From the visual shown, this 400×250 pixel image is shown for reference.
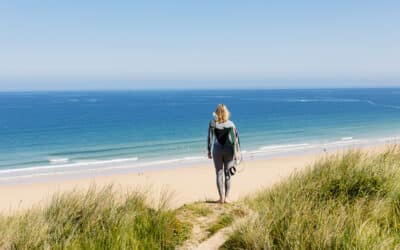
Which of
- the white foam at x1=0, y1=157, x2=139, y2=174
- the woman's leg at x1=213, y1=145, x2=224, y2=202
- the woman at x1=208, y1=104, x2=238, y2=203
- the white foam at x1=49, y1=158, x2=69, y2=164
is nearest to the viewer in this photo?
the woman at x1=208, y1=104, x2=238, y2=203

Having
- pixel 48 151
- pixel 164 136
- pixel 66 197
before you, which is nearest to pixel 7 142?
pixel 48 151

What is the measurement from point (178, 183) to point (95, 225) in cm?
1080

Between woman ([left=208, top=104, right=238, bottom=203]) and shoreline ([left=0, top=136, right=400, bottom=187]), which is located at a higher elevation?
woman ([left=208, top=104, right=238, bottom=203])

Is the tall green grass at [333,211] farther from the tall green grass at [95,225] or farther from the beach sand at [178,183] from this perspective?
the beach sand at [178,183]

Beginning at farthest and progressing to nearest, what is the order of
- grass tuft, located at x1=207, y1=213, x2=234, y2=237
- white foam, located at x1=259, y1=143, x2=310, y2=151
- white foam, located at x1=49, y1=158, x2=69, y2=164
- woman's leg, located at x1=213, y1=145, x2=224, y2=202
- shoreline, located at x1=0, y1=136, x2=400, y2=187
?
1. white foam, located at x1=259, y1=143, x2=310, y2=151
2. white foam, located at x1=49, y1=158, x2=69, y2=164
3. shoreline, located at x1=0, y1=136, x2=400, y2=187
4. woman's leg, located at x1=213, y1=145, x2=224, y2=202
5. grass tuft, located at x1=207, y1=213, x2=234, y2=237

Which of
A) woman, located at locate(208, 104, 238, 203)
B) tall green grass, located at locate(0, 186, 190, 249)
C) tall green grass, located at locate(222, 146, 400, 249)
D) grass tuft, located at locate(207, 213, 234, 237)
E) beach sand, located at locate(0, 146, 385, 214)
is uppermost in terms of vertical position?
woman, located at locate(208, 104, 238, 203)

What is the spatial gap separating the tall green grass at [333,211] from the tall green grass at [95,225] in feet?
3.36

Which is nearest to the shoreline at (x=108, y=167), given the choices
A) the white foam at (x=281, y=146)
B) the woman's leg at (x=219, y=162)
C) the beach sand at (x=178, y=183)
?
the white foam at (x=281, y=146)

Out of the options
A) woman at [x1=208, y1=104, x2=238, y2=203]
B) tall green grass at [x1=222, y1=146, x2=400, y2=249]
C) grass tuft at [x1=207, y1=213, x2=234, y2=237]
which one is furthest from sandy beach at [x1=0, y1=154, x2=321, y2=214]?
grass tuft at [x1=207, y1=213, x2=234, y2=237]

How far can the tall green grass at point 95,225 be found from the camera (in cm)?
458

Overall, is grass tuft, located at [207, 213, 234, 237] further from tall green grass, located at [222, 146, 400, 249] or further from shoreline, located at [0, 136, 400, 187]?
shoreline, located at [0, 136, 400, 187]

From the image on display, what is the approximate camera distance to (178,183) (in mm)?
15781

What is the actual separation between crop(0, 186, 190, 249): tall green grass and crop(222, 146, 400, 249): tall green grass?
1.02m

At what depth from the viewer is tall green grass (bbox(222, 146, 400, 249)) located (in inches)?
156
